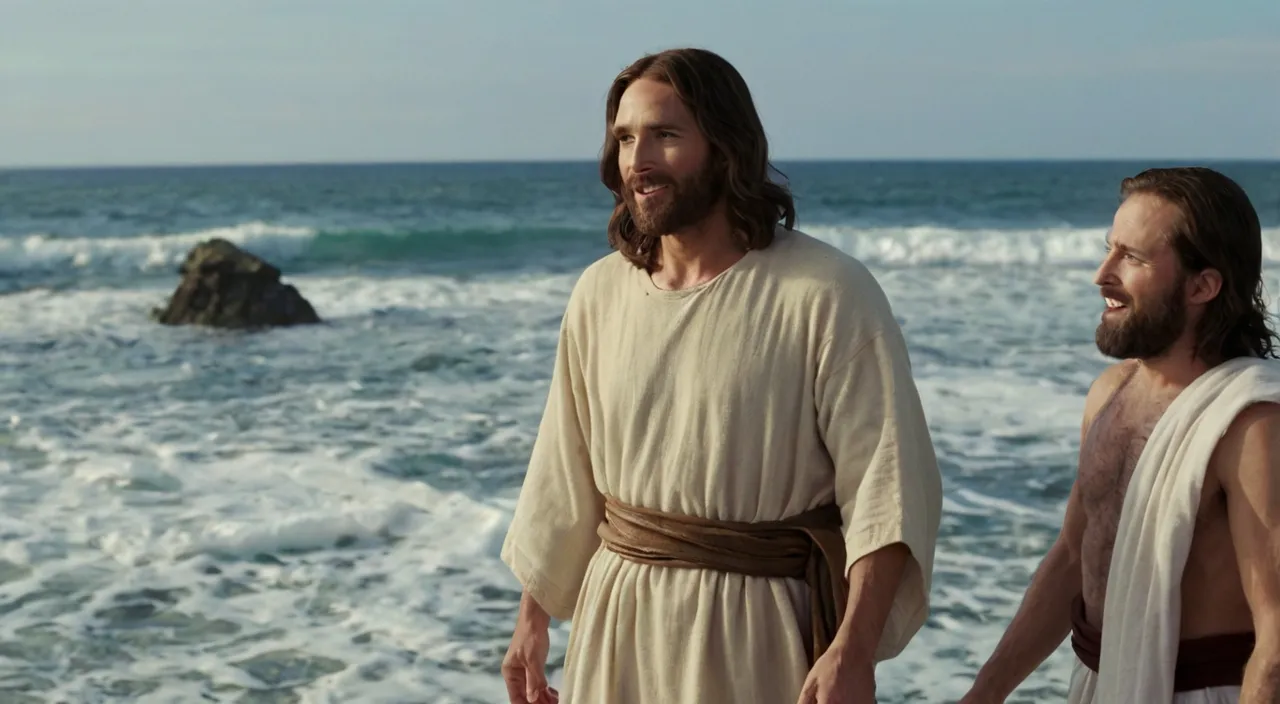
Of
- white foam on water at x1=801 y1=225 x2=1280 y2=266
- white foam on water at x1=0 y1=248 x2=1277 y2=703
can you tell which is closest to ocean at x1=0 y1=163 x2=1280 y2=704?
white foam on water at x1=0 y1=248 x2=1277 y2=703

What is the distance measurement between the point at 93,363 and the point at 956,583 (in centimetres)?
888

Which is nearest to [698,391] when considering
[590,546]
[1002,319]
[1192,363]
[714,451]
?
[714,451]

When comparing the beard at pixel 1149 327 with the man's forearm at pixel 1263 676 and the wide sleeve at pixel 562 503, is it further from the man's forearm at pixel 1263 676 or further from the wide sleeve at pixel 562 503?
the wide sleeve at pixel 562 503

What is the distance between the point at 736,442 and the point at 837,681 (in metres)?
0.36

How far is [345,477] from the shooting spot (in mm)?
7973

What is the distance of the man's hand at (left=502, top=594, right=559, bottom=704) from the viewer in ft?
8.07

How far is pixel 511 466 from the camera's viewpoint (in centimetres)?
823

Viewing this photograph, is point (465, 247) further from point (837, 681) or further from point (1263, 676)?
point (1263, 676)

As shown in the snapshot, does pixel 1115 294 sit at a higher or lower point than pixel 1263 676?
higher

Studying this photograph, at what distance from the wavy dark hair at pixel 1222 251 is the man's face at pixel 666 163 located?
2.03 ft

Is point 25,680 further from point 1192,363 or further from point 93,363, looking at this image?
point 93,363

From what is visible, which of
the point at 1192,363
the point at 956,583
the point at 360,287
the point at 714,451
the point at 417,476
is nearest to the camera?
the point at 1192,363

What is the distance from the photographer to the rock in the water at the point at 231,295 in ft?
47.5

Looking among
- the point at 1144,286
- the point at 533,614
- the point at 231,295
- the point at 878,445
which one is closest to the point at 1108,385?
the point at 1144,286
